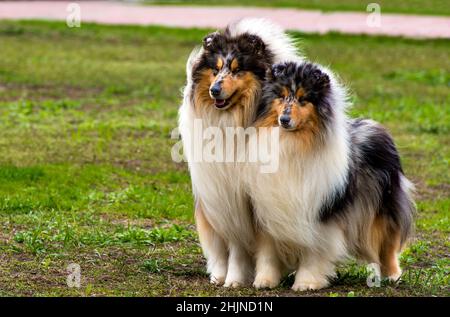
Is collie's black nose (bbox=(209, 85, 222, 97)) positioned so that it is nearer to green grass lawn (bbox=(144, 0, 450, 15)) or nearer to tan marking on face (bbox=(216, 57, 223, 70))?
tan marking on face (bbox=(216, 57, 223, 70))

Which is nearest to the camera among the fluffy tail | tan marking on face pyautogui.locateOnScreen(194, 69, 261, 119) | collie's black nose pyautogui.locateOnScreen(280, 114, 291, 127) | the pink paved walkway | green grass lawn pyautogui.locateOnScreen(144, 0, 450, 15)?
collie's black nose pyautogui.locateOnScreen(280, 114, 291, 127)

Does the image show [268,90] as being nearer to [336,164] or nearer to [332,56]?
[336,164]

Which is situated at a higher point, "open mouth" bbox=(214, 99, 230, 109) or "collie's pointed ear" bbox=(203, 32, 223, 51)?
"collie's pointed ear" bbox=(203, 32, 223, 51)

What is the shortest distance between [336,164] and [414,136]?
285 inches

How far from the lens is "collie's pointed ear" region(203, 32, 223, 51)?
24.4ft

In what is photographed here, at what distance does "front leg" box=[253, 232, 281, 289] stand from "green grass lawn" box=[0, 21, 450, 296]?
4.1 inches

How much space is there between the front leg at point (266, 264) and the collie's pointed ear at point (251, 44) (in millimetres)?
1267

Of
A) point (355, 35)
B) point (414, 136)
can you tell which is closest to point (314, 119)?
point (414, 136)

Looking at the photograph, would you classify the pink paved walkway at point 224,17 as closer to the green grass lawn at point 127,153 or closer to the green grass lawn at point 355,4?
the green grass lawn at point 355,4

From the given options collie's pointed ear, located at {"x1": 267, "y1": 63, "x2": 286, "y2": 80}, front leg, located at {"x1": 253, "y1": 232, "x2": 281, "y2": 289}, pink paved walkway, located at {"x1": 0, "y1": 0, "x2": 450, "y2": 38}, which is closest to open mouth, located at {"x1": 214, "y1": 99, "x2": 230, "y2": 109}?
collie's pointed ear, located at {"x1": 267, "y1": 63, "x2": 286, "y2": 80}

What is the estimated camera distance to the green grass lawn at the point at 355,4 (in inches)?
937

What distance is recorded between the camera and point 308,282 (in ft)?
24.6

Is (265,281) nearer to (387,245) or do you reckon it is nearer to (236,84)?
(387,245)

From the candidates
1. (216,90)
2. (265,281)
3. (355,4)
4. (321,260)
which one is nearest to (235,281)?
(265,281)
